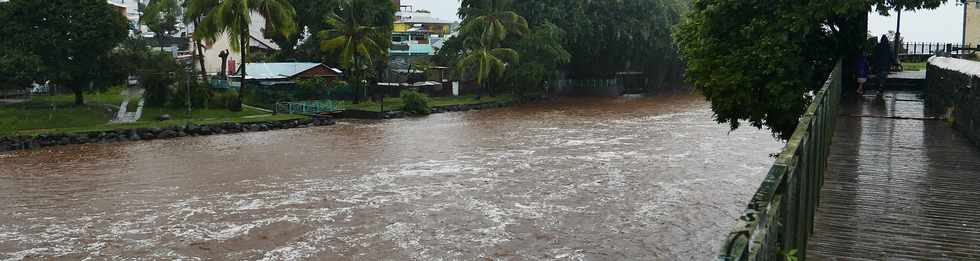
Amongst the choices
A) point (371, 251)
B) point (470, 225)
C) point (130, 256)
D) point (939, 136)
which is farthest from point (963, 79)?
point (130, 256)

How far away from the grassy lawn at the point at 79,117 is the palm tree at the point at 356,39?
5345 mm

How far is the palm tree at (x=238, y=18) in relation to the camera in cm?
3888

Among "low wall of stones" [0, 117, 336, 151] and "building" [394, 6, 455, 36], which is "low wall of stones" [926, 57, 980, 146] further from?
"building" [394, 6, 455, 36]

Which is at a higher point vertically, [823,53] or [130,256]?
[823,53]

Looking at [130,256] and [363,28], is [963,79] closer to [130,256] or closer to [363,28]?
[130,256]

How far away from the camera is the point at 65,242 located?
15023 mm

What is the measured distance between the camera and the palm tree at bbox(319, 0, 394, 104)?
4359cm

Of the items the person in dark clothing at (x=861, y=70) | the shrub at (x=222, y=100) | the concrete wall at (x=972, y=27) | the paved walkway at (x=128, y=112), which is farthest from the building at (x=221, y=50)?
the person in dark clothing at (x=861, y=70)

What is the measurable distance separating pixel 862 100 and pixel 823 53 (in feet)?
4.30

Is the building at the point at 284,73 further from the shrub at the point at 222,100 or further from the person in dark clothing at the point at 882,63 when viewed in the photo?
the person in dark clothing at the point at 882,63

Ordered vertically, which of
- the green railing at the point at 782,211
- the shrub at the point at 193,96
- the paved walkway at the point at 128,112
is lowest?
the paved walkway at the point at 128,112

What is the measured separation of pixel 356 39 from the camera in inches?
1720

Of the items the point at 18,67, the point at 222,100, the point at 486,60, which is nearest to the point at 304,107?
the point at 222,100

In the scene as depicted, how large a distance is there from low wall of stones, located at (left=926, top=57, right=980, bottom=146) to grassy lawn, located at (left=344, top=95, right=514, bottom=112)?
2901cm
